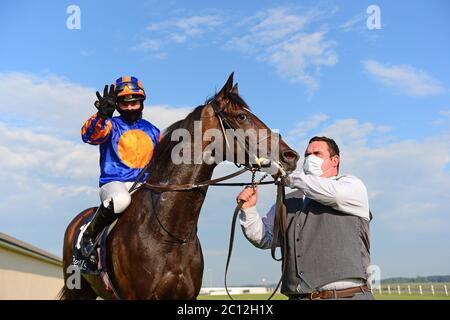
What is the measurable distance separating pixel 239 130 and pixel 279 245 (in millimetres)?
1121

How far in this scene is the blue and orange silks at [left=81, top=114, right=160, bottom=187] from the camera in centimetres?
529

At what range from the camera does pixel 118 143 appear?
532 centimetres

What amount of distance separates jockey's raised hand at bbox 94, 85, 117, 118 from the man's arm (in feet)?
7.35

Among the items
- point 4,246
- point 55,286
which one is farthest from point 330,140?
point 55,286

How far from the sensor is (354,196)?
11.3 ft

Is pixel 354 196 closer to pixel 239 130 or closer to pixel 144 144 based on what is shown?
pixel 239 130

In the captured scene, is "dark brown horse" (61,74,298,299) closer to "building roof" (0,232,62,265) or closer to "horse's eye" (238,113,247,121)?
"horse's eye" (238,113,247,121)

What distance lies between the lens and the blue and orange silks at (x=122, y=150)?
5289mm

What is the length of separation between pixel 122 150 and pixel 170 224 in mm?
1186

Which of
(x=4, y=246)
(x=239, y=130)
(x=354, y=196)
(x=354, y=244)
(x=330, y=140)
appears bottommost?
(x=354, y=244)

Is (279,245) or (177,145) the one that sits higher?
(177,145)

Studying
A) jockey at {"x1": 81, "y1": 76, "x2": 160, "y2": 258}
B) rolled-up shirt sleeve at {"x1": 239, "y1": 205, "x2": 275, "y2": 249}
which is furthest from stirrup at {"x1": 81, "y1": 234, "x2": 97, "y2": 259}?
rolled-up shirt sleeve at {"x1": 239, "y1": 205, "x2": 275, "y2": 249}

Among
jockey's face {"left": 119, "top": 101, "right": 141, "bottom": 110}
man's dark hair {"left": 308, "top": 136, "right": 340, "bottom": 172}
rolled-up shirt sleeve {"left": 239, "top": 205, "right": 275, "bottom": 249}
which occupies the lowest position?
rolled-up shirt sleeve {"left": 239, "top": 205, "right": 275, "bottom": 249}
